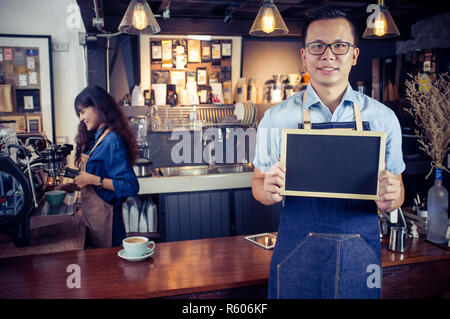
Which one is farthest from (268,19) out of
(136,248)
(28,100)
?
(28,100)

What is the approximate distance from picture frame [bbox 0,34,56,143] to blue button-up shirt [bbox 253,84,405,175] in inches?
158

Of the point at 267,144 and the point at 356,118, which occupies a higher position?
the point at 356,118

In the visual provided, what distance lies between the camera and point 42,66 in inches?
191

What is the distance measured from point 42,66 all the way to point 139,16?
2.54 metres

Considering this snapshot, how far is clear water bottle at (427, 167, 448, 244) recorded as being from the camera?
2.19 m

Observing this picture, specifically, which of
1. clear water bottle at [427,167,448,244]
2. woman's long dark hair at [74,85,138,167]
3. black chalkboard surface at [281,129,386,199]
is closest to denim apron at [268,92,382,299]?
black chalkboard surface at [281,129,386,199]

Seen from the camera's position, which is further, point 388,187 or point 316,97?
point 316,97

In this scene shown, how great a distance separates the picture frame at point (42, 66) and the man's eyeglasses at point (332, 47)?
419 centimetres

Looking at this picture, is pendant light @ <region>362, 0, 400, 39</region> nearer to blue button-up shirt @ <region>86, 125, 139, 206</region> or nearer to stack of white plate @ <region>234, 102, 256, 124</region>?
stack of white plate @ <region>234, 102, 256, 124</region>

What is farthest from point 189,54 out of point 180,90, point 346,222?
point 346,222

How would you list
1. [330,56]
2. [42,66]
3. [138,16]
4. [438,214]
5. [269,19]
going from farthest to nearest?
[42,66], [269,19], [138,16], [438,214], [330,56]

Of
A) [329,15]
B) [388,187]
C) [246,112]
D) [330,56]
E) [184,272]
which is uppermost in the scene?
[329,15]

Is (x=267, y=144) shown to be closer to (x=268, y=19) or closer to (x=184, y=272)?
(x=184, y=272)
